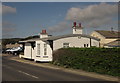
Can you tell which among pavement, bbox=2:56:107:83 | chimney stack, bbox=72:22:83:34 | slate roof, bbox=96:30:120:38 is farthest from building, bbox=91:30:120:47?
pavement, bbox=2:56:107:83

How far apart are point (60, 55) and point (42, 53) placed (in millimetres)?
6233

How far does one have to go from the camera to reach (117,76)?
57.9 feet

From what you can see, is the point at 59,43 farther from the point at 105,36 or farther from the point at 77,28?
the point at 105,36

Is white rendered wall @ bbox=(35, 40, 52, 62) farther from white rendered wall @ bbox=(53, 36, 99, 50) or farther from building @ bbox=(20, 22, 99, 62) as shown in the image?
white rendered wall @ bbox=(53, 36, 99, 50)

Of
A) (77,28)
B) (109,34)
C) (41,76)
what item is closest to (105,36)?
(109,34)

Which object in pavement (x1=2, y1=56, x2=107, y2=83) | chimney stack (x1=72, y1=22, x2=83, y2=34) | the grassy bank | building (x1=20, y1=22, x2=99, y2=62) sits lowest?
pavement (x1=2, y1=56, x2=107, y2=83)

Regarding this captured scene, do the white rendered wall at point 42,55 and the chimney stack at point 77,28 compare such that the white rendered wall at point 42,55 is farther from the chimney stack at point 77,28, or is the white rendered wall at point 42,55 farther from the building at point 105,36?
the building at point 105,36

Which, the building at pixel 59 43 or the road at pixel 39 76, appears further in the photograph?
the building at pixel 59 43

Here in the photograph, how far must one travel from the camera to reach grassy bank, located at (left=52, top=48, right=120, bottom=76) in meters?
18.4

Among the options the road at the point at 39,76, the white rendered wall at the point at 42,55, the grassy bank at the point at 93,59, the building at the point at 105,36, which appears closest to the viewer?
the road at the point at 39,76

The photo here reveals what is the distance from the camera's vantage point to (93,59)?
2088cm

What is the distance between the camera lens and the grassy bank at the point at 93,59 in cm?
1839

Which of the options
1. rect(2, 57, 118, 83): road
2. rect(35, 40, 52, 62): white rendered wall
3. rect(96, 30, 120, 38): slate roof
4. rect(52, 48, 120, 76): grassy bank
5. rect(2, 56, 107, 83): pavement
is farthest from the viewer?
rect(96, 30, 120, 38): slate roof

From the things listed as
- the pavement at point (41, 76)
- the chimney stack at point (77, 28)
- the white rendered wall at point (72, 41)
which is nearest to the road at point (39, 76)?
the pavement at point (41, 76)
